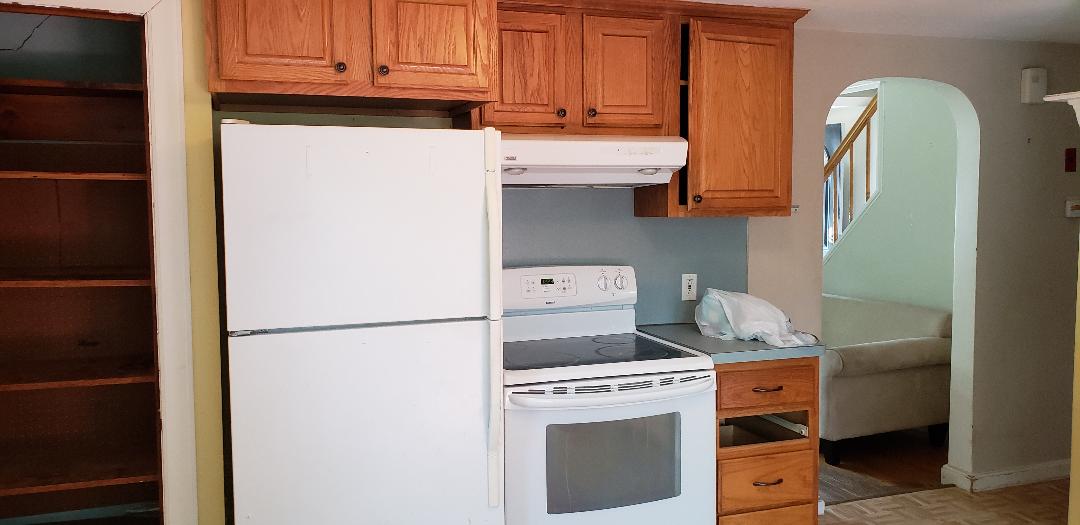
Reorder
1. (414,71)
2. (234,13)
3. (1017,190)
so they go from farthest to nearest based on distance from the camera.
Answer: (1017,190), (414,71), (234,13)

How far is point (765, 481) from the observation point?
117 inches

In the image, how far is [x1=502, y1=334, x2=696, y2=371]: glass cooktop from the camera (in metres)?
2.78

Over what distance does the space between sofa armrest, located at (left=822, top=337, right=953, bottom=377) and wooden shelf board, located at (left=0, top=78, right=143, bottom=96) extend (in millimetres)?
3202

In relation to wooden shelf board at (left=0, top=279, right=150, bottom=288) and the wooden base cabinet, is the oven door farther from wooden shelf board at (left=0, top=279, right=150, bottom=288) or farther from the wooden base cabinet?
wooden shelf board at (left=0, top=279, right=150, bottom=288)

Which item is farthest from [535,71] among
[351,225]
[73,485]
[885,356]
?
[885,356]

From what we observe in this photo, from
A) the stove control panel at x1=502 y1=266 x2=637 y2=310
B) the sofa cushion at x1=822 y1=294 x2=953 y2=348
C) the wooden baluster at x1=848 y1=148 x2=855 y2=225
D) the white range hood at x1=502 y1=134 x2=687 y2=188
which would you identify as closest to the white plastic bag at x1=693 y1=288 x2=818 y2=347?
the stove control panel at x1=502 y1=266 x2=637 y2=310

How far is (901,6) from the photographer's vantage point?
317 cm

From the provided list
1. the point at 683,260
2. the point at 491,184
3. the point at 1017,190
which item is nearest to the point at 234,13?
the point at 491,184

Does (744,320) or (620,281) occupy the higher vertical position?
(620,281)

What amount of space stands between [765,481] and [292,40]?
2.12m

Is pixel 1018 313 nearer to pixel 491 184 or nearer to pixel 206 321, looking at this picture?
pixel 491 184

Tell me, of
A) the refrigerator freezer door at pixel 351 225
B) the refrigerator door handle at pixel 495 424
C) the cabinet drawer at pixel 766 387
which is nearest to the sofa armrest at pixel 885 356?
the cabinet drawer at pixel 766 387

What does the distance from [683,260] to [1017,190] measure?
5.62 feet

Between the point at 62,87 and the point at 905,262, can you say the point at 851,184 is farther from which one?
the point at 62,87
